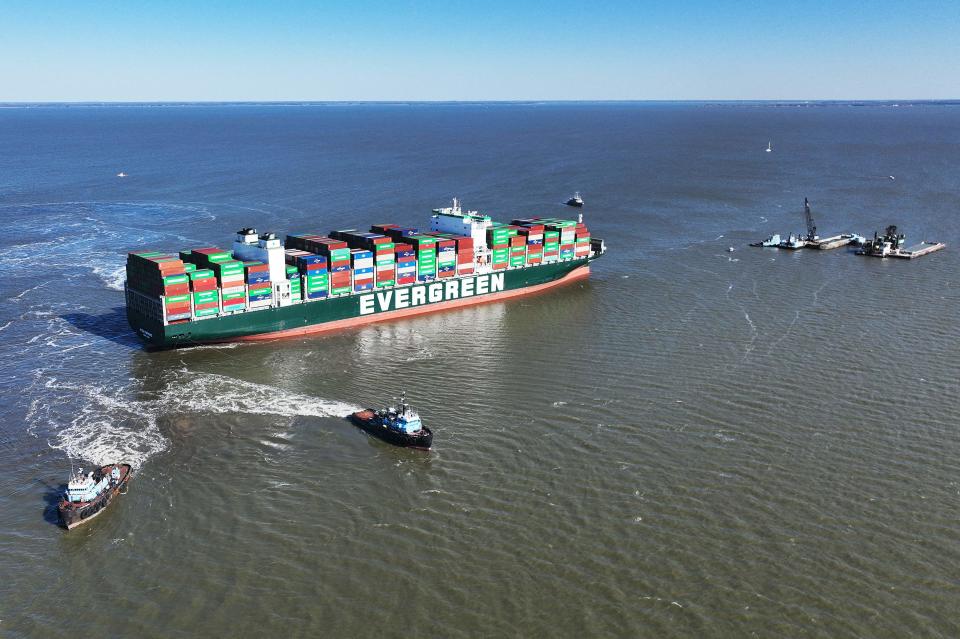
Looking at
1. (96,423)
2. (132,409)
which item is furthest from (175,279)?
(96,423)

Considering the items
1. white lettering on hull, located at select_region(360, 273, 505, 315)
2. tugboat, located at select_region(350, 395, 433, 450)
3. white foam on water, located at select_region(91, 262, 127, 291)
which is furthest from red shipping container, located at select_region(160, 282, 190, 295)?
tugboat, located at select_region(350, 395, 433, 450)

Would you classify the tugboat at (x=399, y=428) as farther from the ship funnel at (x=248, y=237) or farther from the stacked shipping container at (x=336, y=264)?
the ship funnel at (x=248, y=237)

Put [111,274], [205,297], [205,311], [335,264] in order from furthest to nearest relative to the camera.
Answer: [111,274] → [335,264] → [205,311] → [205,297]

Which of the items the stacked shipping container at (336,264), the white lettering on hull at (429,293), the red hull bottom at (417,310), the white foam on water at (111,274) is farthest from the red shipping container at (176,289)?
the white foam on water at (111,274)

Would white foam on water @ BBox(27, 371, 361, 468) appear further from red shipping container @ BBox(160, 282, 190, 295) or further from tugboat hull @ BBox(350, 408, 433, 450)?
red shipping container @ BBox(160, 282, 190, 295)

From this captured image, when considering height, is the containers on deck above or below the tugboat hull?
above

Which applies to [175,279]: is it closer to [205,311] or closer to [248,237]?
[205,311]
